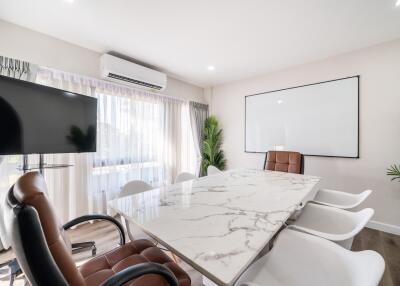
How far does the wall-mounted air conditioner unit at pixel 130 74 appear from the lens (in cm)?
251

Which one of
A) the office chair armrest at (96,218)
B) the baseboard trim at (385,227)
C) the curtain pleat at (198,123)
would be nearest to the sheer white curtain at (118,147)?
the curtain pleat at (198,123)

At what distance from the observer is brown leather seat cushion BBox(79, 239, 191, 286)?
90 centimetres

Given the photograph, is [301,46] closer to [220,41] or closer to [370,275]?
[220,41]

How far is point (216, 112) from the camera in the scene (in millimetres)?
4305

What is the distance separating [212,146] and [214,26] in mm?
2476

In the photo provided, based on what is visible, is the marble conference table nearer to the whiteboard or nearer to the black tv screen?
the black tv screen

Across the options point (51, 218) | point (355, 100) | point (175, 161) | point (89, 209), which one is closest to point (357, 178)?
point (355, 100)

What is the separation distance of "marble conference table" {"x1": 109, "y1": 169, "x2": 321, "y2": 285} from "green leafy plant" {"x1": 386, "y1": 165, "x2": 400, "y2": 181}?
1.42m

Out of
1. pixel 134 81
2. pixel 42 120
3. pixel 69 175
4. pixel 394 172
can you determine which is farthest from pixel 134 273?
pixel 394 172

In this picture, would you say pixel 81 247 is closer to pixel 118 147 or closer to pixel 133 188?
pixel 133 188

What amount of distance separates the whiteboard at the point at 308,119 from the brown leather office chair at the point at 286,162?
51 cm

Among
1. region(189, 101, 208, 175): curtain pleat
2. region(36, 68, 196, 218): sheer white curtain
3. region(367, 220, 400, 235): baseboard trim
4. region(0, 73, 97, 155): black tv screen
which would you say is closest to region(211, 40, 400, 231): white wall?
region(367, 220, 400, 235): baseboard trim

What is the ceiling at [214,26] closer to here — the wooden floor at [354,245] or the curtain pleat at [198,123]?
the curtain pleat at [198,123]

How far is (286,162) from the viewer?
8.95 ft
